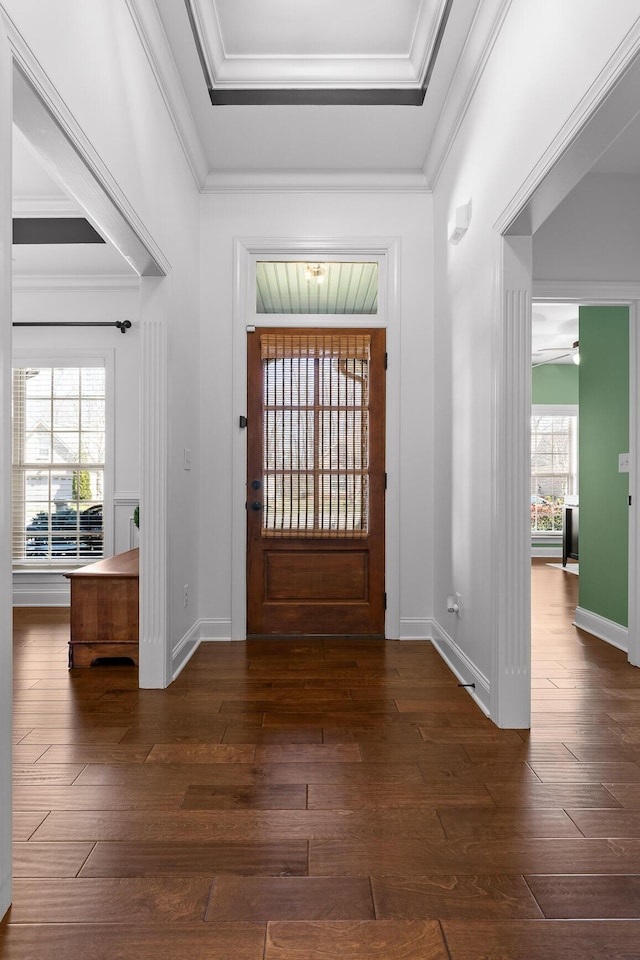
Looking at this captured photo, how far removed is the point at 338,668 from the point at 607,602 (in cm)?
191

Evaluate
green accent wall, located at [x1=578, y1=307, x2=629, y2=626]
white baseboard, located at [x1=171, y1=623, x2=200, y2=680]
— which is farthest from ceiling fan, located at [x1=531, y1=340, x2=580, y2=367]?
white baseboard, located at [x1=171, y1=623, x2=200, y2=680]

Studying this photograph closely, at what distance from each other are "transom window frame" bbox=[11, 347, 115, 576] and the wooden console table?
202 centimetres

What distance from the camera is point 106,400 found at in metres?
5.41

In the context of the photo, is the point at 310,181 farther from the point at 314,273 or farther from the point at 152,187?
the point at 152,187

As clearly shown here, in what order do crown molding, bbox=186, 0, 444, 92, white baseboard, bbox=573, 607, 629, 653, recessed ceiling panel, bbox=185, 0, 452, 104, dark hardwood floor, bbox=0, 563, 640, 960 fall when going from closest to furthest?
1. dark hardwood floor, bbox=0, 563, 640, 960
2. recessed ceiling panel, bbox=185, 0, 452, 104
3. crown molding, bbox=186, 0, 444, 92
4. white baseboard, bbox=573, 607, 629, 653

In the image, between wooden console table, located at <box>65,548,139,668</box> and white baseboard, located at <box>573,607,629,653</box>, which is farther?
white baseboard, located at <box>573,607,629,653</box>

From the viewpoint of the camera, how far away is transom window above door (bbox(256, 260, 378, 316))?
417cm

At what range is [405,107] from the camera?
11.0 feet

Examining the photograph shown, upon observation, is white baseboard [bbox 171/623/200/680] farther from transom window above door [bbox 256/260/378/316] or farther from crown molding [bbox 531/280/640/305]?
crown molding [bbox 531/280/640/305]

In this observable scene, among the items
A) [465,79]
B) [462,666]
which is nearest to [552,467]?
[462,666]

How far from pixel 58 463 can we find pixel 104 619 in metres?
2.50

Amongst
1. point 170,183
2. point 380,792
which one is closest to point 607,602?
point 380,792

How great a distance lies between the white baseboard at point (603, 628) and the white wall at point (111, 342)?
368cm

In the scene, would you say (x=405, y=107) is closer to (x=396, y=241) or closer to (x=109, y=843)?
(x=396, y=241)
